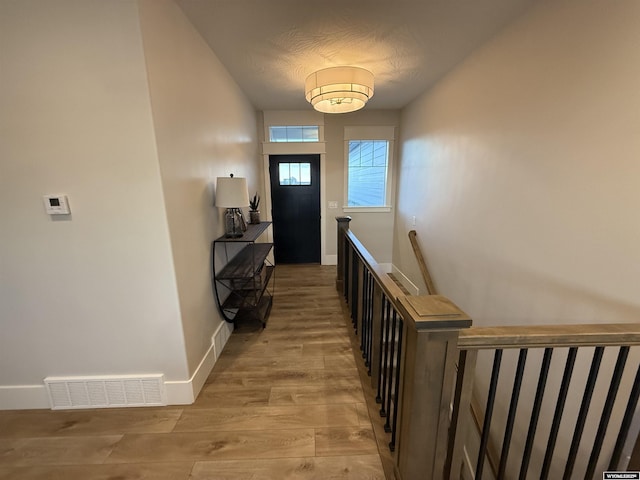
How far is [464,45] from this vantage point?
84.3 inches

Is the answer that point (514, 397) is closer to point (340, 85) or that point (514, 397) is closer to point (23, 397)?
point (340, 85)

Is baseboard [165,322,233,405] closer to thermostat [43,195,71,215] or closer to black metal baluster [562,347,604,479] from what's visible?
thermostat [43,195,71,215]

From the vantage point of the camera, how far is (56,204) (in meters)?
1.41

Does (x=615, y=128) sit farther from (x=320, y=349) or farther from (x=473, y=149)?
(x=320, y=349)

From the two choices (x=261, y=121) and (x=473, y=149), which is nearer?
(x=473, y=149)

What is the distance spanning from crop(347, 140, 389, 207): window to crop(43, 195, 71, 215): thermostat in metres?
3.59

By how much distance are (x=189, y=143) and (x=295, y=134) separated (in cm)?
270

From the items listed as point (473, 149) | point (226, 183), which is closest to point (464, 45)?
point (473, 149)

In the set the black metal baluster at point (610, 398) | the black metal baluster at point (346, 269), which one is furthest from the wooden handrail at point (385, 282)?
the black metal baluster at point (346, 269)

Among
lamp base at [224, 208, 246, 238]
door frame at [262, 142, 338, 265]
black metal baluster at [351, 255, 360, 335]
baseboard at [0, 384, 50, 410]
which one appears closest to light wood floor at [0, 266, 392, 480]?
baseboard at [0, 384, 50, 410]

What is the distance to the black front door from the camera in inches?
169

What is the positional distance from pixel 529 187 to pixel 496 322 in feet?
3.46

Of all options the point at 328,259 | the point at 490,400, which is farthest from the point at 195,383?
the point at 328,259

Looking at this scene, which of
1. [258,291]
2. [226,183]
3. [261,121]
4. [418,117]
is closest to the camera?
[226,183]
